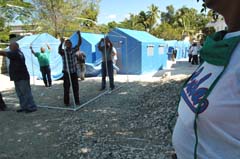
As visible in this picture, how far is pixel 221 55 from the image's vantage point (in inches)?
34.5

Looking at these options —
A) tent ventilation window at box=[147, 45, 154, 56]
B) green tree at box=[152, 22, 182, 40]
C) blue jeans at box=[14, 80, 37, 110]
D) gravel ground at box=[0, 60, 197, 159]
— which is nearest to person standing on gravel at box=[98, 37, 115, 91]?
gravel ground at box=[0, 60, 197, 159]

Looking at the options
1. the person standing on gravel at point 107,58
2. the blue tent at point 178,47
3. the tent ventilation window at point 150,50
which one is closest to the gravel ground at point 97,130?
the person standing on gravel at point 107,58

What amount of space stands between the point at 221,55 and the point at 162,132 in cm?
381

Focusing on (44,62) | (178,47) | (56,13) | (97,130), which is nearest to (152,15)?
(178,47)

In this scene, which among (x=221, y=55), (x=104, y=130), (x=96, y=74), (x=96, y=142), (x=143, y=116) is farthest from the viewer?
(x=96, y=74)

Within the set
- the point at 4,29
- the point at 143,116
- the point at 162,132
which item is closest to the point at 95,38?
the point at 4,29

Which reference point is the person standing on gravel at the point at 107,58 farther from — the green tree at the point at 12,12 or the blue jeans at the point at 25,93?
the green tree at the point at 12,12

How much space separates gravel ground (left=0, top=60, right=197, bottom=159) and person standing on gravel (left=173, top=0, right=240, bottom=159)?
1.50 meters

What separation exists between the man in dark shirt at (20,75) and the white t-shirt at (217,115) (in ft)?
20.1

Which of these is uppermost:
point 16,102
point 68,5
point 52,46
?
point 68,5

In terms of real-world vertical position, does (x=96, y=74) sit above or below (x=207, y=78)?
below

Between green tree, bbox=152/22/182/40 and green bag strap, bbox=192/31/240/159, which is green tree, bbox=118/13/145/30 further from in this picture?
green bag strap, bbox=192/31/240/159

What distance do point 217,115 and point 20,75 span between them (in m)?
6.36

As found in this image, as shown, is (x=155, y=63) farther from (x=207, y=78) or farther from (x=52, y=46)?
(x=207, y=78)
